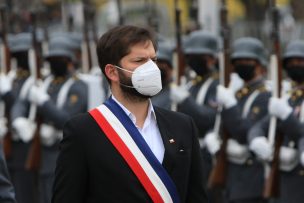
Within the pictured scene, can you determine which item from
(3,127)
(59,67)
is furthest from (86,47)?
(3,127)

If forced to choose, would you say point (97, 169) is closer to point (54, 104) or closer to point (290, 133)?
point (290, 133)

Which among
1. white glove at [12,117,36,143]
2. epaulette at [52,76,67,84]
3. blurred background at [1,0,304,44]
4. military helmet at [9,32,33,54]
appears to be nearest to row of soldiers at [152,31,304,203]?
epaulette at [52,76,67,84]

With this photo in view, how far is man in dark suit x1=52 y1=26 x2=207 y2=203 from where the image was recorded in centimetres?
496

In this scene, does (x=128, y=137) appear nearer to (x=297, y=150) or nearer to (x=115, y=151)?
(x=115, y=151)

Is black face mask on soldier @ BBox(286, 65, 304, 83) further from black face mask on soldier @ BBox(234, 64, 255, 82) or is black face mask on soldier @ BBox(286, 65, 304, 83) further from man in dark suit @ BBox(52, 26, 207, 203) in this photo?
man in dark suit @ BBox(52, 26, 207, 203)

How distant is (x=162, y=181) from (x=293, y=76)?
172 inches

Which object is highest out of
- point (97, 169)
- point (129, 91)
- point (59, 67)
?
point (129, 91)

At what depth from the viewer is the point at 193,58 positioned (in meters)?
10.7

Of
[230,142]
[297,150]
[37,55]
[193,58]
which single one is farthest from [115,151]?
[37,55]

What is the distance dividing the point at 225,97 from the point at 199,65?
0.96 metres

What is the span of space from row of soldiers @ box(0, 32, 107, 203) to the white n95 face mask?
6.00 m

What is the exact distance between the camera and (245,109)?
9.72 m

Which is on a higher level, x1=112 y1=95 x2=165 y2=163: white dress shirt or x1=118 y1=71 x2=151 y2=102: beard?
x1=118 y1=71 x2=151 y2=102: beard

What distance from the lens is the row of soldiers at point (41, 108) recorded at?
1122 centimetres
